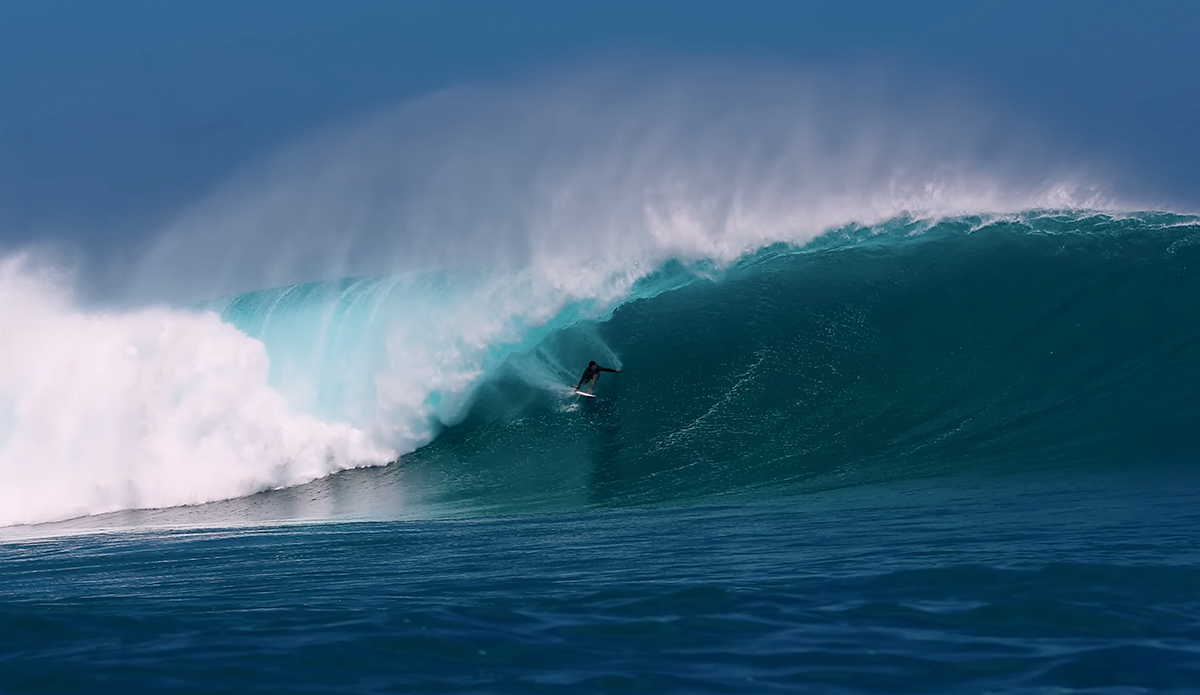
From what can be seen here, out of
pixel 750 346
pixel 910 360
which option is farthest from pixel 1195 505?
pixel 750 346

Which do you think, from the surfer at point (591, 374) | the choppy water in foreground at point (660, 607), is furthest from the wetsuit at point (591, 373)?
the choppy water in foreground at point (660, 607)

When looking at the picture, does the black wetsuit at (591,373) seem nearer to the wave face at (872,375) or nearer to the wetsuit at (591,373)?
the wetsuit at (591,373)

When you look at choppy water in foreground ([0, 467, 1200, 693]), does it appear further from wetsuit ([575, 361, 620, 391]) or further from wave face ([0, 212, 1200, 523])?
wetsuit ([575, 361, 620, 391])

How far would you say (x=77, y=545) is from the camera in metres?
8.62

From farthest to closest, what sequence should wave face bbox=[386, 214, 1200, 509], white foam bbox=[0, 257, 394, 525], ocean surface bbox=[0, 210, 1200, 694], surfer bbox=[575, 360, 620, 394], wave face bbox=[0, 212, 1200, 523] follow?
surfer bbox=[575, 360, 620, 394] < white foam bbox=[0, 257, 394, 525] < wave face bbox=[0, 212, 1200, 523] < wave face bbox=[386, 214, 1200, 509] < ocean surface bbox=[0, 210, 1200, 694]

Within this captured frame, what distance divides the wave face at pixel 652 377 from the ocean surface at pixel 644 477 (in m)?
0.06

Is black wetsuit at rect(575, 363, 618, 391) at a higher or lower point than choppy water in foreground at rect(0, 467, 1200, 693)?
higher

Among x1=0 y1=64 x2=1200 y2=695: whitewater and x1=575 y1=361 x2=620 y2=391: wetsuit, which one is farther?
x1=575 y1=361 x2=620 y2=391: wetsuit

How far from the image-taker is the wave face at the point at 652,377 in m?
10.9

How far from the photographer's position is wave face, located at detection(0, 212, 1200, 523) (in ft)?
35.9

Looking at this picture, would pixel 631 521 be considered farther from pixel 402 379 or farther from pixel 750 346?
pixel 402 379

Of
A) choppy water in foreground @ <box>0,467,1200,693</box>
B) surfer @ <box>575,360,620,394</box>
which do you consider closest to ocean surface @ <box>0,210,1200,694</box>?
choppy water in foreground @ <box>0,467,1200,693</box>

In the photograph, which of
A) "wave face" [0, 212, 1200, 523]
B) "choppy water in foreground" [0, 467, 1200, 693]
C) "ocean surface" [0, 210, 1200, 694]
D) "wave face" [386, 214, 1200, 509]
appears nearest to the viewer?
"choppy water in foreground" [0, 467, 1200, 693]

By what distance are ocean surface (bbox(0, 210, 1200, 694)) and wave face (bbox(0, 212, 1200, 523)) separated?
0.06m
